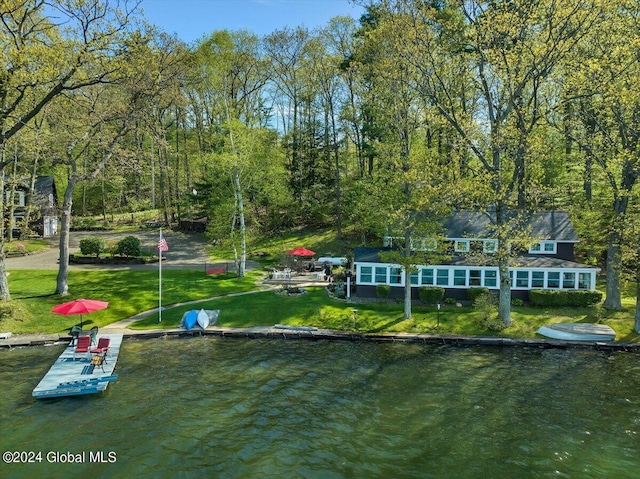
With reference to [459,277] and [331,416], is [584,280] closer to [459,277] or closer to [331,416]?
[459,277]

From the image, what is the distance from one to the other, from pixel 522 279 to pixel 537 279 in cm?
100

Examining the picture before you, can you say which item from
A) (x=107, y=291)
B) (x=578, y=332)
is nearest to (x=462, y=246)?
(x=578, y=332)

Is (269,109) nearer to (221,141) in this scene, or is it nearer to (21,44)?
(221,141)

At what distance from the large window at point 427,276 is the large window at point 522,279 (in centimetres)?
569

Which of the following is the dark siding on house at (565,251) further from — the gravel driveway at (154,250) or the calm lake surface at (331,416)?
the gravel driveway at (154,250)

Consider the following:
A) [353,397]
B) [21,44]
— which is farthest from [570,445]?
[21,44]

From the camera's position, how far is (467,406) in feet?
52.0

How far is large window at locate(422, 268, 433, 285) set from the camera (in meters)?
29.7

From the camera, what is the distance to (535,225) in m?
33.0

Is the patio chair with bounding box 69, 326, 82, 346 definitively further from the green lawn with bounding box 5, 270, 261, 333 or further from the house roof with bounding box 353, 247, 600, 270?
the house roof with bounding box 353, 247, 600, 270

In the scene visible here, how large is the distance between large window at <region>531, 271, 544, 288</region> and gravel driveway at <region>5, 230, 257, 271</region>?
2292 cm

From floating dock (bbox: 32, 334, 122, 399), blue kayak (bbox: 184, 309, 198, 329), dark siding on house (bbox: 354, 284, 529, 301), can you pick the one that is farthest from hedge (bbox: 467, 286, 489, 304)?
floating dock (bbox: 32, 334, 122, 399)

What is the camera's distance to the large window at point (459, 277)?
96.1 ft

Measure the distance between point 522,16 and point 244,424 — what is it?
24.2 metres
